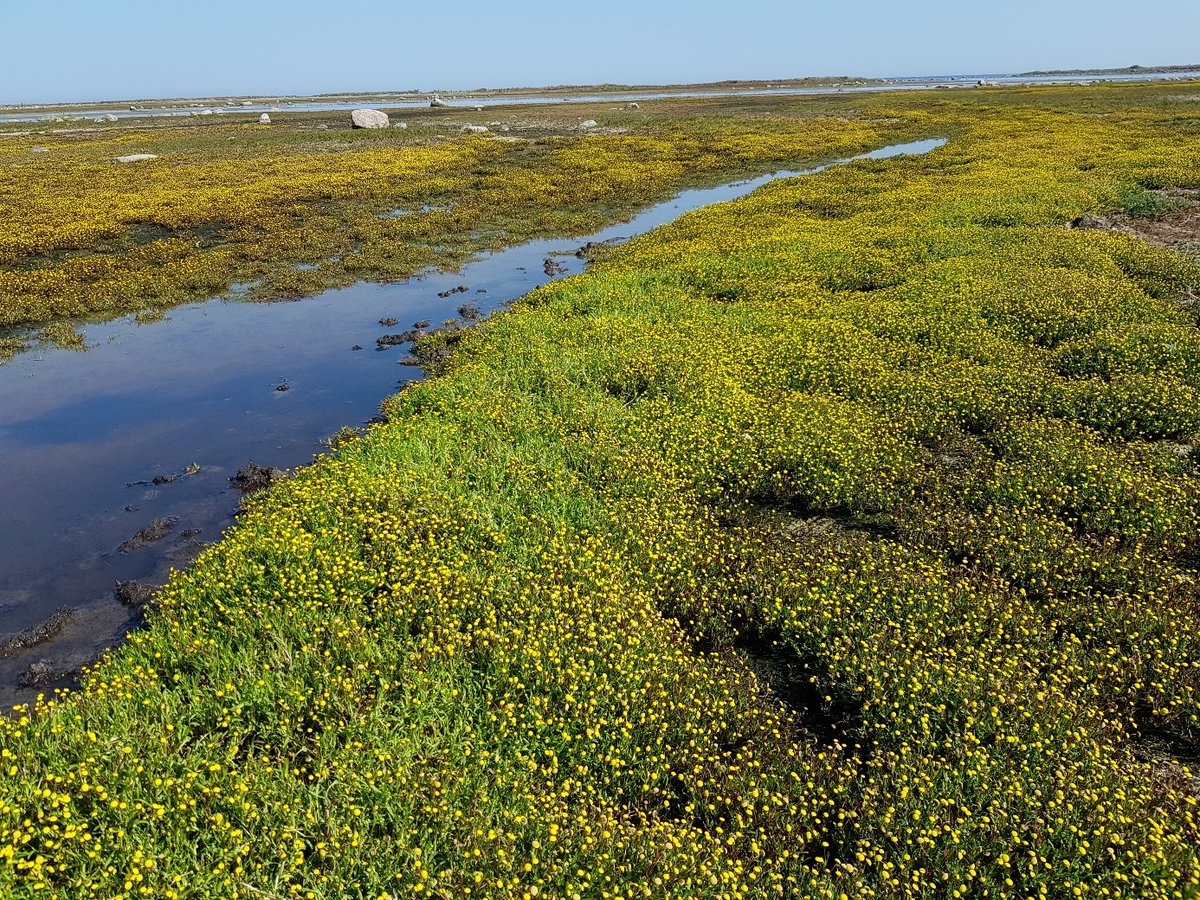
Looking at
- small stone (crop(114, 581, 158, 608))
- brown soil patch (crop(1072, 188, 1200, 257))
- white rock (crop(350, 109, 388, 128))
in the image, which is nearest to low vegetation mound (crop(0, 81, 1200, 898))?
small stone (crop(114, 581, 158, 608))

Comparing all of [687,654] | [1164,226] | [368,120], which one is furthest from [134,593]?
[368,120]

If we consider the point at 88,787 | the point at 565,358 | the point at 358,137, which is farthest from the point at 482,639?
the point at 358,137

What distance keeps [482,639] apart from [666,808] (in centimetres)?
255

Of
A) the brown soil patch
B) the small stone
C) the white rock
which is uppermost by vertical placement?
the white rock

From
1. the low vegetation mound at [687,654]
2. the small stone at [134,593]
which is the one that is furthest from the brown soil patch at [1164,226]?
the small stone at [134,593]

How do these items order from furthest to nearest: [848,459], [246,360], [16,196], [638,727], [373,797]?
[16,196] < [246,360] < [848,459] < [638,727] < [373,797]

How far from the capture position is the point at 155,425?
15117 millimetres

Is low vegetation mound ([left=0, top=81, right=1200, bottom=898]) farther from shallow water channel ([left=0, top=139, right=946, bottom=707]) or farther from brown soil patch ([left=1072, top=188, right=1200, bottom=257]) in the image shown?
brown soil patch ([left=1072, top=188, right=1200, bottom=257])

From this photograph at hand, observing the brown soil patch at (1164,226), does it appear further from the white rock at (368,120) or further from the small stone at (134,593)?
the white rock at (368,120)

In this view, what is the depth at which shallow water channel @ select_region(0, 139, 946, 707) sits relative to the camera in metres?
10.0

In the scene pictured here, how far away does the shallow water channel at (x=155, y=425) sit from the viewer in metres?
10.0

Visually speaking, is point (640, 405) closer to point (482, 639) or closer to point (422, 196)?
point (482, 639)

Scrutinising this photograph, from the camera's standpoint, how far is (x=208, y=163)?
55.3m

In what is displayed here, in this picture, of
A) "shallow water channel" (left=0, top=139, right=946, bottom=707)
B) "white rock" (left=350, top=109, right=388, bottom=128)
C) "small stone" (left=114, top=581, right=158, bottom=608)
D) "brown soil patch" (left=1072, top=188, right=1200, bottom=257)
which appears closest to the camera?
"small stone" (left=114, top=581, right=158, bottom=608)
